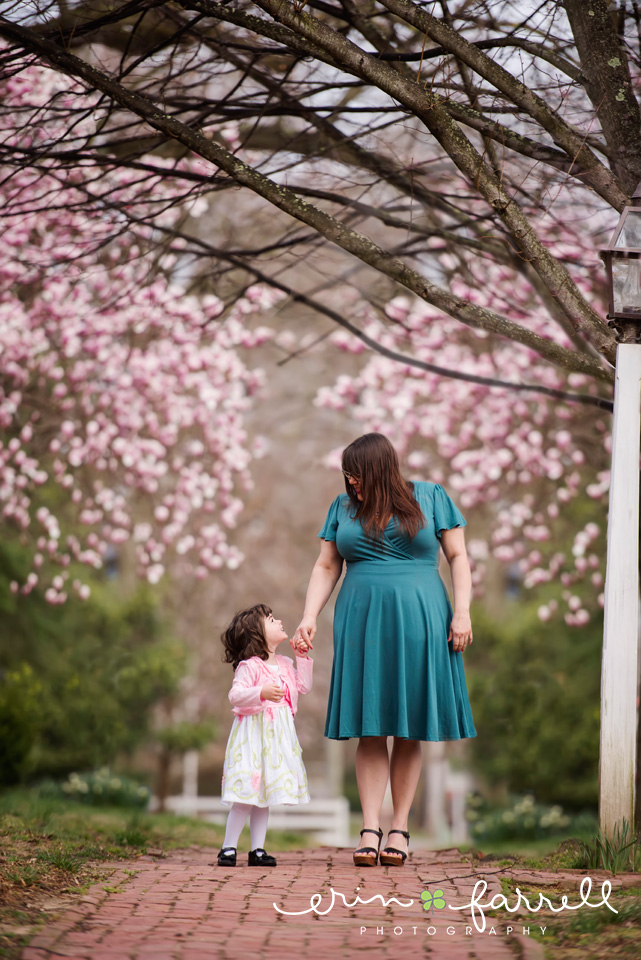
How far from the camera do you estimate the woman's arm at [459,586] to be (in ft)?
13.1

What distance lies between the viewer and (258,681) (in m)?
4.15

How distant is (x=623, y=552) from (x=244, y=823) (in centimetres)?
193

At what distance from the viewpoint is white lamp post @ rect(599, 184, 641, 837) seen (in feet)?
12.6

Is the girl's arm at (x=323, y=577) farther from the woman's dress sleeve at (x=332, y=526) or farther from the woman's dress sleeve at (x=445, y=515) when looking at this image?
the woman's dress sleeve at (x=445, y=515)

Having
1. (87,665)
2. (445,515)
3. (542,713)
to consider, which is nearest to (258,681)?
(445,515)

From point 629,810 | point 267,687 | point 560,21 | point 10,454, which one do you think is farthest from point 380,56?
point 10,454

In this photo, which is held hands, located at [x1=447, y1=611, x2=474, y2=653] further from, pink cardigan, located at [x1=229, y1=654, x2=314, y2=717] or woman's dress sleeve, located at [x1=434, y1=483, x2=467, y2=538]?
pink cardigan, located at [x1=229, y1=654, x2=314, y2=717]

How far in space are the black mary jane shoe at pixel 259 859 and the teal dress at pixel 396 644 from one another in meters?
0.63

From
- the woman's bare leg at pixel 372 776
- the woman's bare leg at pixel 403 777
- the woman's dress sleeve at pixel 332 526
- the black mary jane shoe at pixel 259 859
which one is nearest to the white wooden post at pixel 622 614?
the woman's bare leg at pixel 403 777

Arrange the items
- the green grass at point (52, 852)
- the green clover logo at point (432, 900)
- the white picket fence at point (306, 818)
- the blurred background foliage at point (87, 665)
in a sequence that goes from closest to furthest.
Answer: the green grass at point (52, 852) < the green clover logo at point (432, 900) < the blurred background foliage at point (87, 665) < the white picket fence at point (306, 818)

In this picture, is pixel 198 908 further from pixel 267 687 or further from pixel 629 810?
pixel 629 810

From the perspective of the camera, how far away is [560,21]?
16.4 feet

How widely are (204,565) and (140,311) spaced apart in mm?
3741

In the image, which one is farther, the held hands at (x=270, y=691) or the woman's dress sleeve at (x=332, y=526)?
the woman's dress sleeve at (x=332, y=526)
